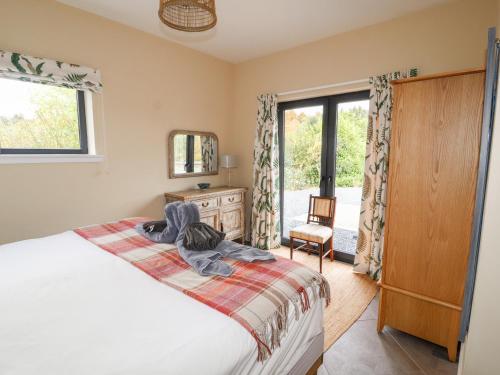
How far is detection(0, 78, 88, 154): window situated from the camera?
227cm

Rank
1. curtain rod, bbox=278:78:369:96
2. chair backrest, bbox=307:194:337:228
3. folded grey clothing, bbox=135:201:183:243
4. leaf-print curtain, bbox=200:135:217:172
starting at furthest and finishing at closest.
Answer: leaf-print curtain, bbox=200:135:217:172
chair backrest, bbox=307:194:337:228
curtain rod, bbox=278:78:369:96
folded grey clothing, bbox=135:201:183:243

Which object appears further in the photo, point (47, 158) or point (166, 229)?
point (47, 158)

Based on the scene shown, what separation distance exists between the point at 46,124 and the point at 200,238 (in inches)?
79.3

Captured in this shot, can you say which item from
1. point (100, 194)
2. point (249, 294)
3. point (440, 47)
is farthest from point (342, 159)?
point (100, 194)

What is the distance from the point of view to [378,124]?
2730mm

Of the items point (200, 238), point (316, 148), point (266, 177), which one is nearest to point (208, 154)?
point (266, 177)

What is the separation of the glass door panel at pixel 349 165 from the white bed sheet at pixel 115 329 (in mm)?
2037

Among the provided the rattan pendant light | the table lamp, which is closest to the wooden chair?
the table lamp

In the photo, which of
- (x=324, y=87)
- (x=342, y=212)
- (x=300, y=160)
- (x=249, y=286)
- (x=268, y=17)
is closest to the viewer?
(x=249, y=286)

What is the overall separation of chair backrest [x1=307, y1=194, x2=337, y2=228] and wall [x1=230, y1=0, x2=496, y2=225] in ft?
3.50

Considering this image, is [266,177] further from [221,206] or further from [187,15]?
[187,15]

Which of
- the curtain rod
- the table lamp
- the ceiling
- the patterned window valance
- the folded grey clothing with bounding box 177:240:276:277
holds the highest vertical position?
the ceiling

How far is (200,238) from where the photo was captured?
5.42 ft

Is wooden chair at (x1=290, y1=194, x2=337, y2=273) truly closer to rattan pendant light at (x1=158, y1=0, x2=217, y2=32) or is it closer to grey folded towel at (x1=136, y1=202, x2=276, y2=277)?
grey folded towel at (x1=136, y1=202, x2=276, y2=277)
